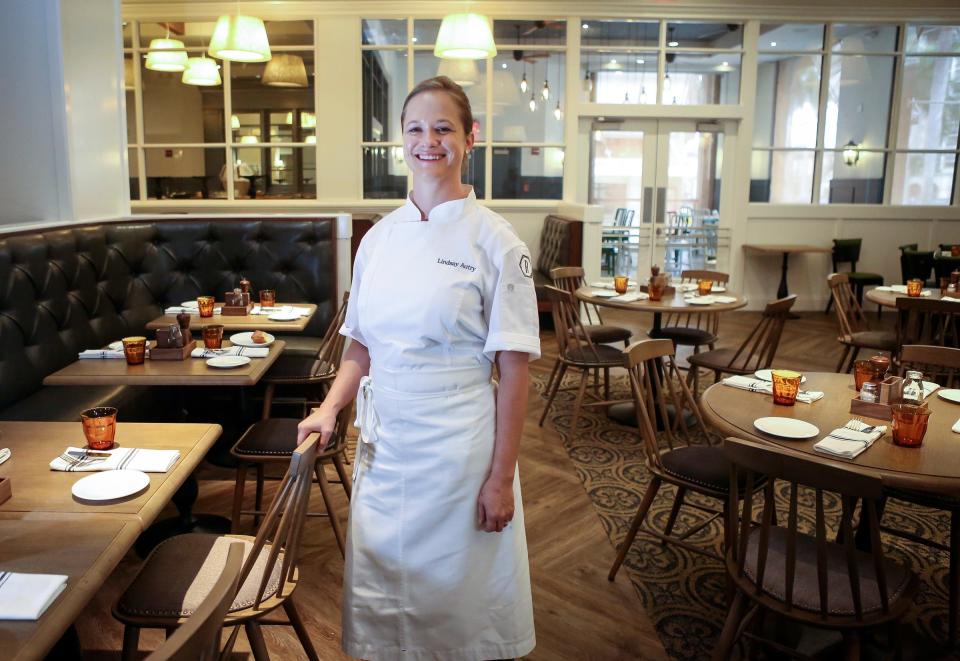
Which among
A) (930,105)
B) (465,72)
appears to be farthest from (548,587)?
(930,105)

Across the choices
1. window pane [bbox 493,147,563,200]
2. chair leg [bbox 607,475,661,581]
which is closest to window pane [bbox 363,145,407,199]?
window pane [bbox 493,147,563,200]

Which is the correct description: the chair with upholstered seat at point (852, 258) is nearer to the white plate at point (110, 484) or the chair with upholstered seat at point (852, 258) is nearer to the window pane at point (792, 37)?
the window pane at point (792, 37)

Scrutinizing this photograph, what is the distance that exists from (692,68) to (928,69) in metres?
2.72

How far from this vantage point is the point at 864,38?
28.2 feet

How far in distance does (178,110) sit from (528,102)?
12.5 feet

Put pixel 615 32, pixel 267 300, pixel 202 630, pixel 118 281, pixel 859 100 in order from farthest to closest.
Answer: pixel 859 100 → pixel 615 32 → pixel 118 281 → pixel 267 300 → pixel 202 630

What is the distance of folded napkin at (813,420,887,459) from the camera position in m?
2.03

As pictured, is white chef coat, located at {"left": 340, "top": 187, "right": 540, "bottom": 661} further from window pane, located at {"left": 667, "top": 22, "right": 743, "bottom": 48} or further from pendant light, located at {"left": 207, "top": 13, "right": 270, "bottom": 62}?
window pane, located at {"left": 667, "top": 22, "right": 743, "bottom": 48}

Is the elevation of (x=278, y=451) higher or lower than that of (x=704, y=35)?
lower

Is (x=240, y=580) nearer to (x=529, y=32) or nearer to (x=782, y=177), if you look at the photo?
(x=529, y=32)

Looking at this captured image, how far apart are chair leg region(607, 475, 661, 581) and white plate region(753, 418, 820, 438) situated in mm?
→ 508

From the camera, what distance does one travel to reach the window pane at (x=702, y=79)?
845cm

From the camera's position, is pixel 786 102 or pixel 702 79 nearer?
pixel 702 79

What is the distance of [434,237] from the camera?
1649 millimetres
